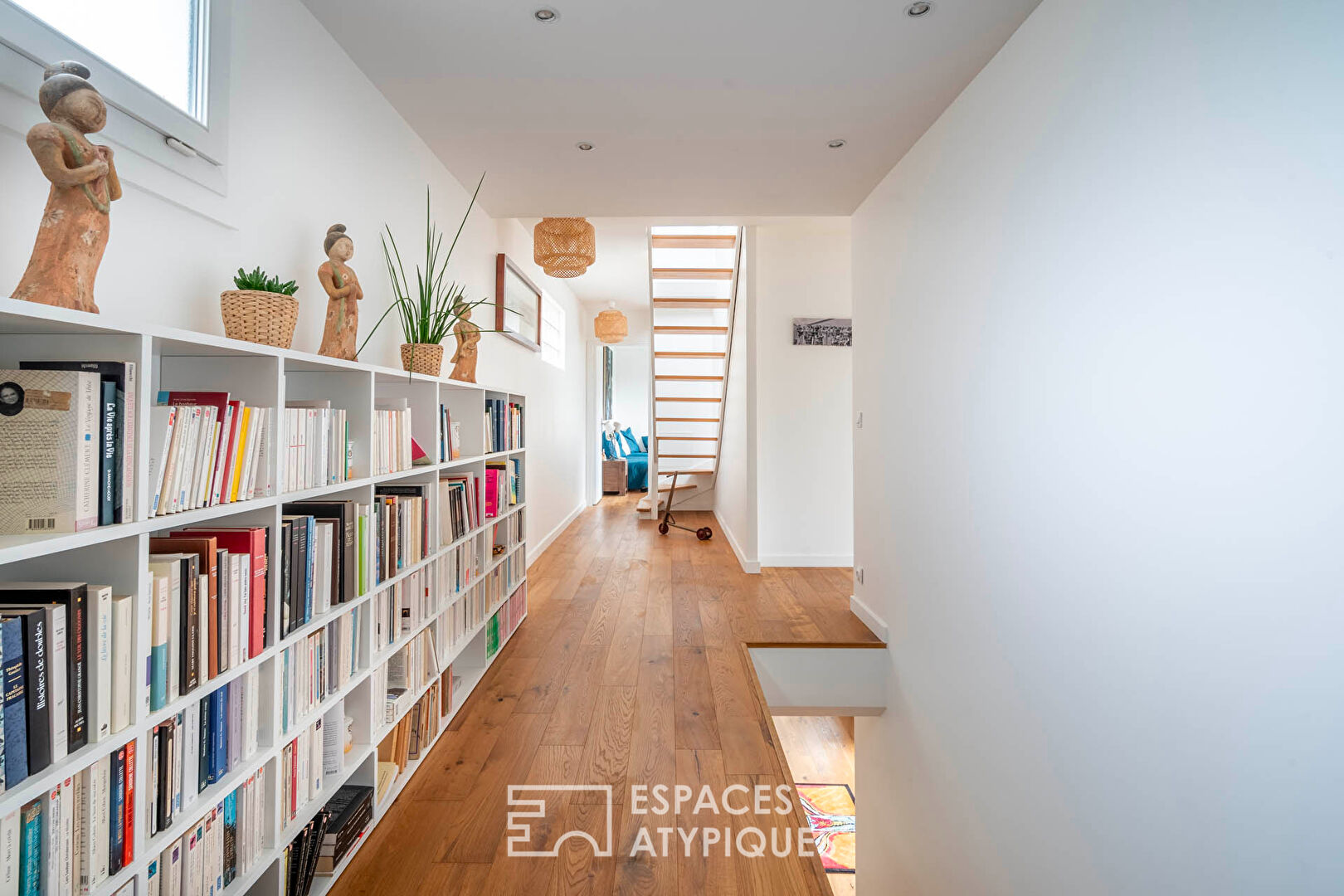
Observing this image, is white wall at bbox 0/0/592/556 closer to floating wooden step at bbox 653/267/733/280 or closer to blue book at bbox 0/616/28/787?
blue book at bbox 0/616/28/787

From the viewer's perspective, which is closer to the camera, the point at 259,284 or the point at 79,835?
the point at 79,835

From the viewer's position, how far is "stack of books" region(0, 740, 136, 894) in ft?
2.80

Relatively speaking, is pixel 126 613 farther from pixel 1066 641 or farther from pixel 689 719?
pixel 1066 641

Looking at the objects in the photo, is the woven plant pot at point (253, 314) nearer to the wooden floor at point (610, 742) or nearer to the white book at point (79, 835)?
the white book at point (79, 835)

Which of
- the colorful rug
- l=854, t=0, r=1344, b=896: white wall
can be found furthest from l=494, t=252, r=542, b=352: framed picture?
the colorful rug

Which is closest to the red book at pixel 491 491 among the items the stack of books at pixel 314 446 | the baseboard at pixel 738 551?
the stack of books at pixel 314 446

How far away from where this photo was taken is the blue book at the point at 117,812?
0.98 meters

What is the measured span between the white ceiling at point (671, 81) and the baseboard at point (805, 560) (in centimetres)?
263

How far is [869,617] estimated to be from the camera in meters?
3.45

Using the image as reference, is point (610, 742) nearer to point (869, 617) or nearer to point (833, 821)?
point (869, 617)

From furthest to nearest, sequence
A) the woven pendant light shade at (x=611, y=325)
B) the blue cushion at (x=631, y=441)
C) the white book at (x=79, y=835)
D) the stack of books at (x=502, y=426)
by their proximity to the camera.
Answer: the blue cushion at (x=631, y=441) < the woven pendant light shade at (x=611, y=325) < the stack of books at (x=502, y=426) < the white book at (x=79, y=835)

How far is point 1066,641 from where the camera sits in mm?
1710

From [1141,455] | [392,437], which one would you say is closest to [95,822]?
[392,437]

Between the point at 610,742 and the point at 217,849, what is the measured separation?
1.23 meters
